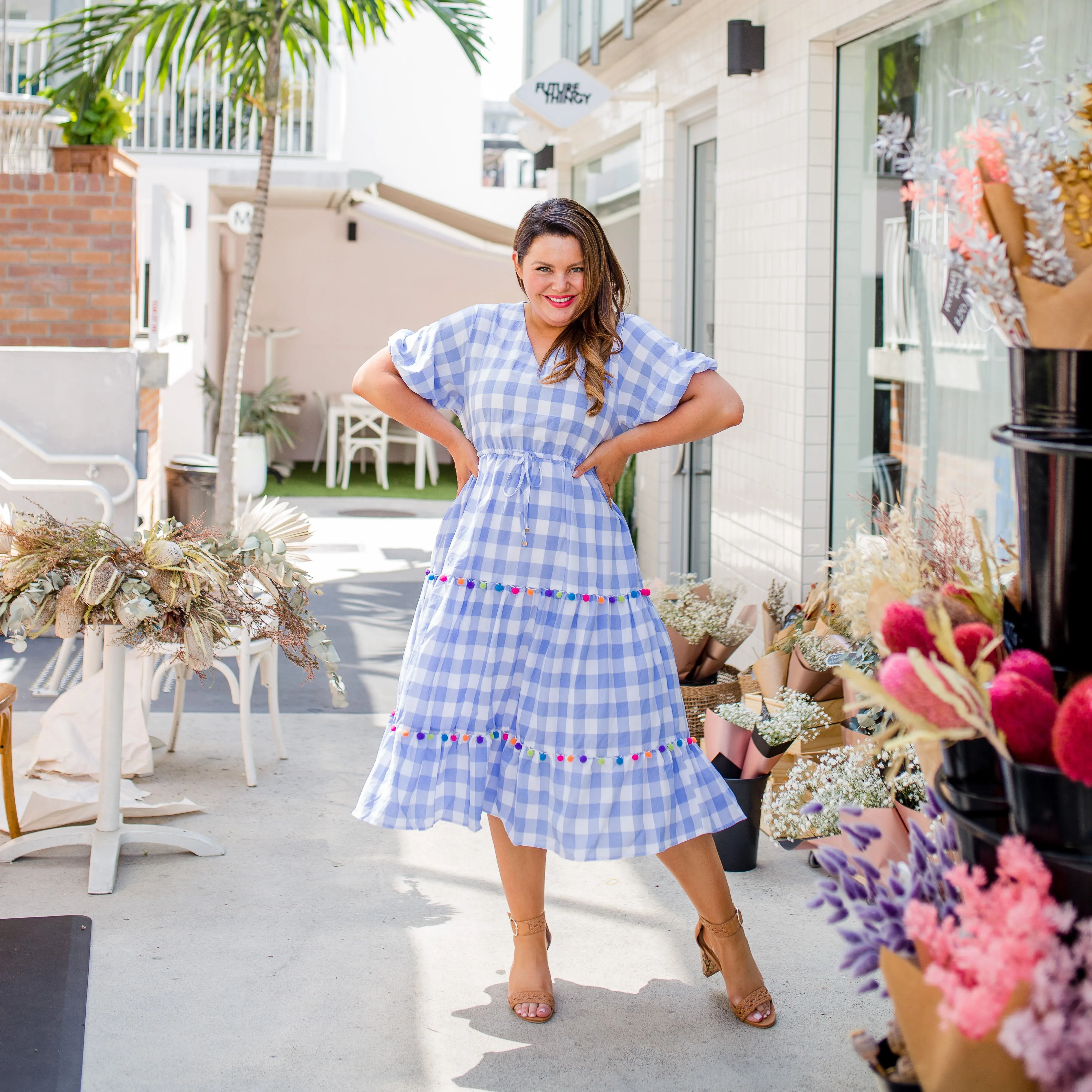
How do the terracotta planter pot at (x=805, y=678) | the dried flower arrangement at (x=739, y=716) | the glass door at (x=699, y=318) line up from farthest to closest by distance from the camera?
the glass door at (x=699, y=318) < the terracotta planter pot at (x=805, y=678) < the dried flower arrangement at (x=739, y=716)

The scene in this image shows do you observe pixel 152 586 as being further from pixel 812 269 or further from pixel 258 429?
pixel 258 429

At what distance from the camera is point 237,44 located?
6969 mm

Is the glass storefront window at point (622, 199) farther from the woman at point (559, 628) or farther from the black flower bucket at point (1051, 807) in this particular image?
the black flower bucket at point (1051, 807)

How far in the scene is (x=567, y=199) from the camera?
2664 millimetres

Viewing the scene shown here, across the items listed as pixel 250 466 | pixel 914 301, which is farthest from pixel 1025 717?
pixel 250 466

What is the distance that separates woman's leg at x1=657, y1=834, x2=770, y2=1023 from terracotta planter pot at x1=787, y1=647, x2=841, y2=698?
1.13 meters

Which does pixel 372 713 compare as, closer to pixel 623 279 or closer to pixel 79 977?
pixel 79 977

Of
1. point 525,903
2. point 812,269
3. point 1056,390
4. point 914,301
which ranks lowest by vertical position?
point 525,903

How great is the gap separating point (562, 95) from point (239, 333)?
2132 millimetres

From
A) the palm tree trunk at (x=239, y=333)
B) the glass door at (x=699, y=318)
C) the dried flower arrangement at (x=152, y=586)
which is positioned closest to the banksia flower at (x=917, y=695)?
the dried flower arrangement at (x=152, y=586)

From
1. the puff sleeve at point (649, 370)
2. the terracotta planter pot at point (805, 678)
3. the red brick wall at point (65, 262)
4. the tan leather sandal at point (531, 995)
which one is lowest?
the tan leather sandal at point (531, 995)

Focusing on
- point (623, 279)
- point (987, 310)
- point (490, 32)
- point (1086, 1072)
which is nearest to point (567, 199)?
point (623, 279)

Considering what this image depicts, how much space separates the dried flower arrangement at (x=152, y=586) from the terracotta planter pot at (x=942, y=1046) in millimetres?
2309

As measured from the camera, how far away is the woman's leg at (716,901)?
110 inches
